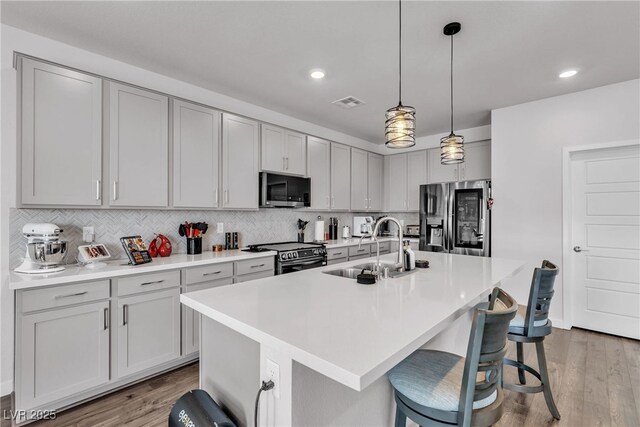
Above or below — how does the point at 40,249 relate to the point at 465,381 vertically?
above

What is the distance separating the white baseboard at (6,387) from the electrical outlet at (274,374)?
2515 millimetres

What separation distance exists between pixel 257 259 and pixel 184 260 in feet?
2.38

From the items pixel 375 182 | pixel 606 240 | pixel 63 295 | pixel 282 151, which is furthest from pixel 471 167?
pixel 63 295

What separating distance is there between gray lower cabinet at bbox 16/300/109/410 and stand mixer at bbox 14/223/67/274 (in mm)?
349

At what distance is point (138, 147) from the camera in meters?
2.64

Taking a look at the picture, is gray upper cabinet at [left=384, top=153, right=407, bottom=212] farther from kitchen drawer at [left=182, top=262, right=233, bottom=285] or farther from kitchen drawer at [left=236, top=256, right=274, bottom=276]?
kitchen drawer at [left=182, top=262, right=233, bottom=285]

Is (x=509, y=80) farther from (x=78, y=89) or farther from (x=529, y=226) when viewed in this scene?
(x=78, y=89)

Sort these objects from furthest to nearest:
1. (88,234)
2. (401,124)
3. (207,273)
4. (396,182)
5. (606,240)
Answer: (396,182), (606,240), (207,273), (88,234), (401,124)

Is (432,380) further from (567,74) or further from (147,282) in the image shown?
(567,74)

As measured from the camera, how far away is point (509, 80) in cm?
311

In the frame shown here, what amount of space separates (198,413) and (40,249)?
1740mm

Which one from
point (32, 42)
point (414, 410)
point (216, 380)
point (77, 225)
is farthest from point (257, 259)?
point (32, 42)

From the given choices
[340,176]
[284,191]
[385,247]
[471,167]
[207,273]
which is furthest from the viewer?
[385,247]

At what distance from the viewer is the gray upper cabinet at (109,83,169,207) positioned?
252 centimetres
